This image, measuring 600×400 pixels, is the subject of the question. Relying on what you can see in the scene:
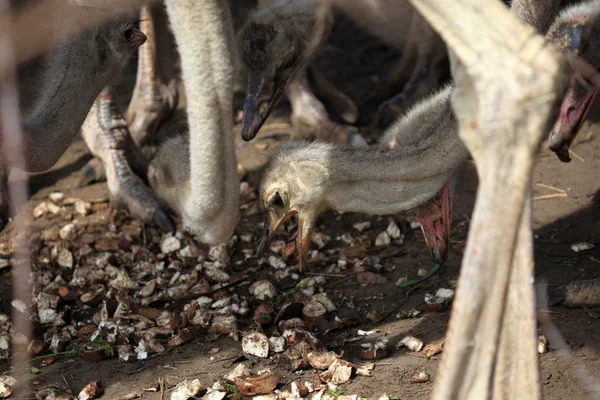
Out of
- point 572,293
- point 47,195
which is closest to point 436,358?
point 572,293

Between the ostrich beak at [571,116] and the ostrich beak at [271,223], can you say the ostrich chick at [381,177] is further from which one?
the ostrich beak at [571,116]

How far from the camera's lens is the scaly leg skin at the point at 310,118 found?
4504 mm

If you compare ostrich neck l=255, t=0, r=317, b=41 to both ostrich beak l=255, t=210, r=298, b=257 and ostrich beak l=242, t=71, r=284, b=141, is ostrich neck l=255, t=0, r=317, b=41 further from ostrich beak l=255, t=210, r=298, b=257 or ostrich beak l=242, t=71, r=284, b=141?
ostrich beak l=255, t=210, r=298, b=257

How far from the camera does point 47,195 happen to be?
4.47 m

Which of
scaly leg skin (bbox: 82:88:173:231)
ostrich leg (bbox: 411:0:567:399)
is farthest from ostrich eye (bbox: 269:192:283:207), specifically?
ostrich leg (bbox: 411:0:567:399)

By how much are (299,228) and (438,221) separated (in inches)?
20.0

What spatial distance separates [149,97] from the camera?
4.52m

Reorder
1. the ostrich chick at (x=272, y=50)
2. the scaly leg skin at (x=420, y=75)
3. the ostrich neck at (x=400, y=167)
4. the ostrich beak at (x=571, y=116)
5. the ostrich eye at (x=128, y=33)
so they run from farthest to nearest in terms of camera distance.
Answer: the scaly leg skin at (x=420, y=75)
the ostrich chick at (x=272, y=50)
the ostrich beak at (x=571, y=116)
the ostrich eye at (x=128, y=33)
the ostrich neck at (x=400, y=167)

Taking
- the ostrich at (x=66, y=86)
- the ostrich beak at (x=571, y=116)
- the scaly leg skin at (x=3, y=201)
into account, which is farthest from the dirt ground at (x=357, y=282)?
the ostrich at (x=66, y=86)

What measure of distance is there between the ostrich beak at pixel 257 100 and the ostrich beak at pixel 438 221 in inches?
27.2

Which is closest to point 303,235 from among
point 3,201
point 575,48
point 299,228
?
point 299,228

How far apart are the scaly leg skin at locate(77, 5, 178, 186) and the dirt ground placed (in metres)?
0.10

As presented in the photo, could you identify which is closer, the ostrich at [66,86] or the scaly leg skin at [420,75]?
the ostrich at [66,86]

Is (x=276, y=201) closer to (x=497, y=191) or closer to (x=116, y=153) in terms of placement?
(x=116, y=153)
